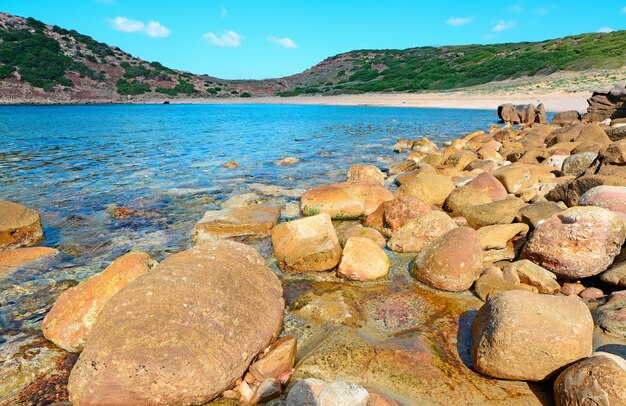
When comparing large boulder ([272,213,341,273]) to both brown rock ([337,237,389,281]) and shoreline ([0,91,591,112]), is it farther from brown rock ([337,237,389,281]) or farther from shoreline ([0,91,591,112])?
shoreline ([0,91,591,112])

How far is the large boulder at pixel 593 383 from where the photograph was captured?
2318mm

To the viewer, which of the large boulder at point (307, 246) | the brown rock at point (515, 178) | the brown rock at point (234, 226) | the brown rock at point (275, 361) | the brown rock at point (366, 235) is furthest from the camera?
the brown rock at point (515, 178)

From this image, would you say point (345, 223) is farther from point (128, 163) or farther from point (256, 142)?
point (256, 142)

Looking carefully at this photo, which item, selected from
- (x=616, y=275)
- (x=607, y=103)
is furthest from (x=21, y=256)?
(x=607, y=103)

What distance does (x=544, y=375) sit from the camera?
9.27 ft

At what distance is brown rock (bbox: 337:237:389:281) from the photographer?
468 centimetres

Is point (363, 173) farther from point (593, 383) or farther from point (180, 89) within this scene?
point (180, 89)

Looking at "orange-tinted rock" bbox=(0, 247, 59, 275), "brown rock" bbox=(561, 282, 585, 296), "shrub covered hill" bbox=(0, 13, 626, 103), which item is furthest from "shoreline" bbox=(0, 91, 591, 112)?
"orange-tinted rock" bbox=(0, 247, 59, 275)

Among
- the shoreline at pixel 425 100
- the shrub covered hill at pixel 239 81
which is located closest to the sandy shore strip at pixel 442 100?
the shoreline at pixel 425 100

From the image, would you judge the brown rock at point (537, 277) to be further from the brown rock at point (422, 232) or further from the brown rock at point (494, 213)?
the brown rock at point (494, 213)

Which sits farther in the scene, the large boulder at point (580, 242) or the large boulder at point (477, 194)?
the large boulder at point (477, 194)

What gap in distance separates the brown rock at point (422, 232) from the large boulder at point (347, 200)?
4.90ft

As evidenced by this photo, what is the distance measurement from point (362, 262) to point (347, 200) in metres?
2.46

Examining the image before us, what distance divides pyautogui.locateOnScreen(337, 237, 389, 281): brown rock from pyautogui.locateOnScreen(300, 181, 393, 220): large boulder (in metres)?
2.12
